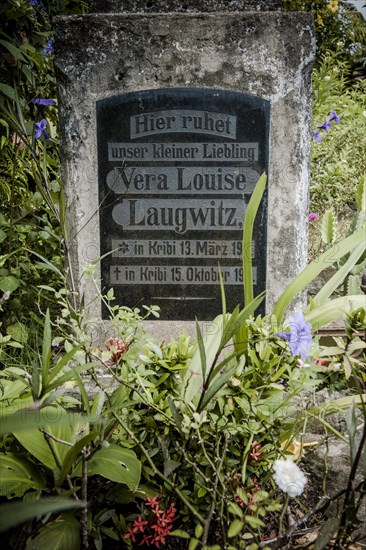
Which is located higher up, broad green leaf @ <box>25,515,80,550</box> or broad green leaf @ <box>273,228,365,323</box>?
broad green leaf @ <box>273,228,365,323</box>

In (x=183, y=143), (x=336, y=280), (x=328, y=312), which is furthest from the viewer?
(x=183, y=143)

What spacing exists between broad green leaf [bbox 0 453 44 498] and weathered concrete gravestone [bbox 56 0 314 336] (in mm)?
1017

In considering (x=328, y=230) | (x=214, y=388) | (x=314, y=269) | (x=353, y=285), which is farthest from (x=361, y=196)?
(x=214, y=388)

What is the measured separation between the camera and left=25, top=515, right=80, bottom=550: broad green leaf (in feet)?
3.73

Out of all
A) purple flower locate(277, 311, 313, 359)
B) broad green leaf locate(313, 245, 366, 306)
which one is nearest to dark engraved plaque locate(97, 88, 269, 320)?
broad green leaf locate(313, 245, 366, 306)

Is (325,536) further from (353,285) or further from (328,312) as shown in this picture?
(353,285)

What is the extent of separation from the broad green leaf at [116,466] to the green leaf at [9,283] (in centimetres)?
116

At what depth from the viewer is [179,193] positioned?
229cm

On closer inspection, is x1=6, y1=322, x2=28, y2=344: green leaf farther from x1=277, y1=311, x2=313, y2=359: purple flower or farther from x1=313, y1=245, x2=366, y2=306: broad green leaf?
x1=277, y1=311, x2=313, y2=359: purple flower

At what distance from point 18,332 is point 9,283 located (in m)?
0.22

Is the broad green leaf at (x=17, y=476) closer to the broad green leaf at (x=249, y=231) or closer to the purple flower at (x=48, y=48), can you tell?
the broad green leaf at (x=249, y=231)

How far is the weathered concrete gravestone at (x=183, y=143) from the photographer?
2.17 metres

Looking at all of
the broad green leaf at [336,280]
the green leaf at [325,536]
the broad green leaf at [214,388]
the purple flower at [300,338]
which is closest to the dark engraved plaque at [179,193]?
the broad green leaf at [336,280]

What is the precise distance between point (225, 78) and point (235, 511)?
168 cm
